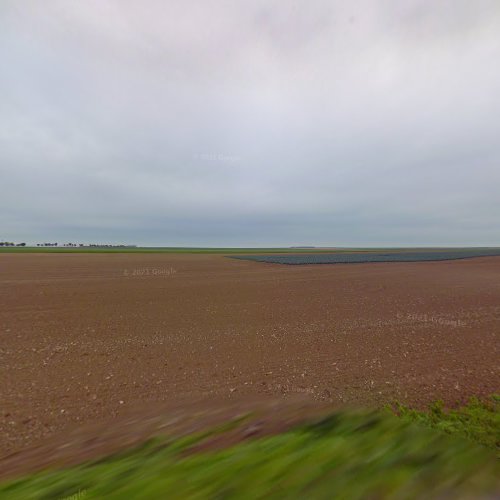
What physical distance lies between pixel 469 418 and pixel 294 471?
285cm

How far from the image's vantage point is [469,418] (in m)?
3.34

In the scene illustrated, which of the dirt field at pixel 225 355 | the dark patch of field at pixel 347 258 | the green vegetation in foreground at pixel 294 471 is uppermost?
the dark patch of field at pixel 347 258

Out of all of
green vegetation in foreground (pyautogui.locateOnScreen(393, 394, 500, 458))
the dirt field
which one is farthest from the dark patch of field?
green vegetation in foreground (pyautogui.locateOnScreen(393, 394, 500, 458))

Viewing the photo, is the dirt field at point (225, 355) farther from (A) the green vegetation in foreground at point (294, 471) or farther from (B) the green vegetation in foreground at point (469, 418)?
(A) the green vegetation in foreground at point (294, 471)

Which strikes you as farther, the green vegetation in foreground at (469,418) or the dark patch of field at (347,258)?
the dark patch of field at (347,258)

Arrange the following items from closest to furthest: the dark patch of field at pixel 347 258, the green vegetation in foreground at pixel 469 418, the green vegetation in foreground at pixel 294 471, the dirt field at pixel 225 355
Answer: the green vegetation in foreground at pixel 294 471 → the green vegetation in foreground at pixel 469 418 → the dirt field at pixel 225 355 → the dark patch of field at pixel 347 258

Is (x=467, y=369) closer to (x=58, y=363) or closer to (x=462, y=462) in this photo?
(x=462, y=462)

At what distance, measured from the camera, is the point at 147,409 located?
385 cm

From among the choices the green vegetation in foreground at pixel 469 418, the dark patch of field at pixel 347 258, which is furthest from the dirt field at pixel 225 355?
the dark patch of field at pixel 347 258

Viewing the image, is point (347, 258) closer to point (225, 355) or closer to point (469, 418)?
point (225, 355)

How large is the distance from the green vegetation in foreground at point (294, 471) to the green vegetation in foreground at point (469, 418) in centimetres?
16

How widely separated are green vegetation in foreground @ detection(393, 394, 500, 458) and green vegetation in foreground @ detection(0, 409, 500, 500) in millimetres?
161

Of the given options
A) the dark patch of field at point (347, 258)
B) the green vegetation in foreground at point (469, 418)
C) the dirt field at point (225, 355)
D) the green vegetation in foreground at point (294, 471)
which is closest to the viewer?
the green vegetation in foreground at point (294, 471)

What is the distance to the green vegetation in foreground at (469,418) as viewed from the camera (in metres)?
2.88
